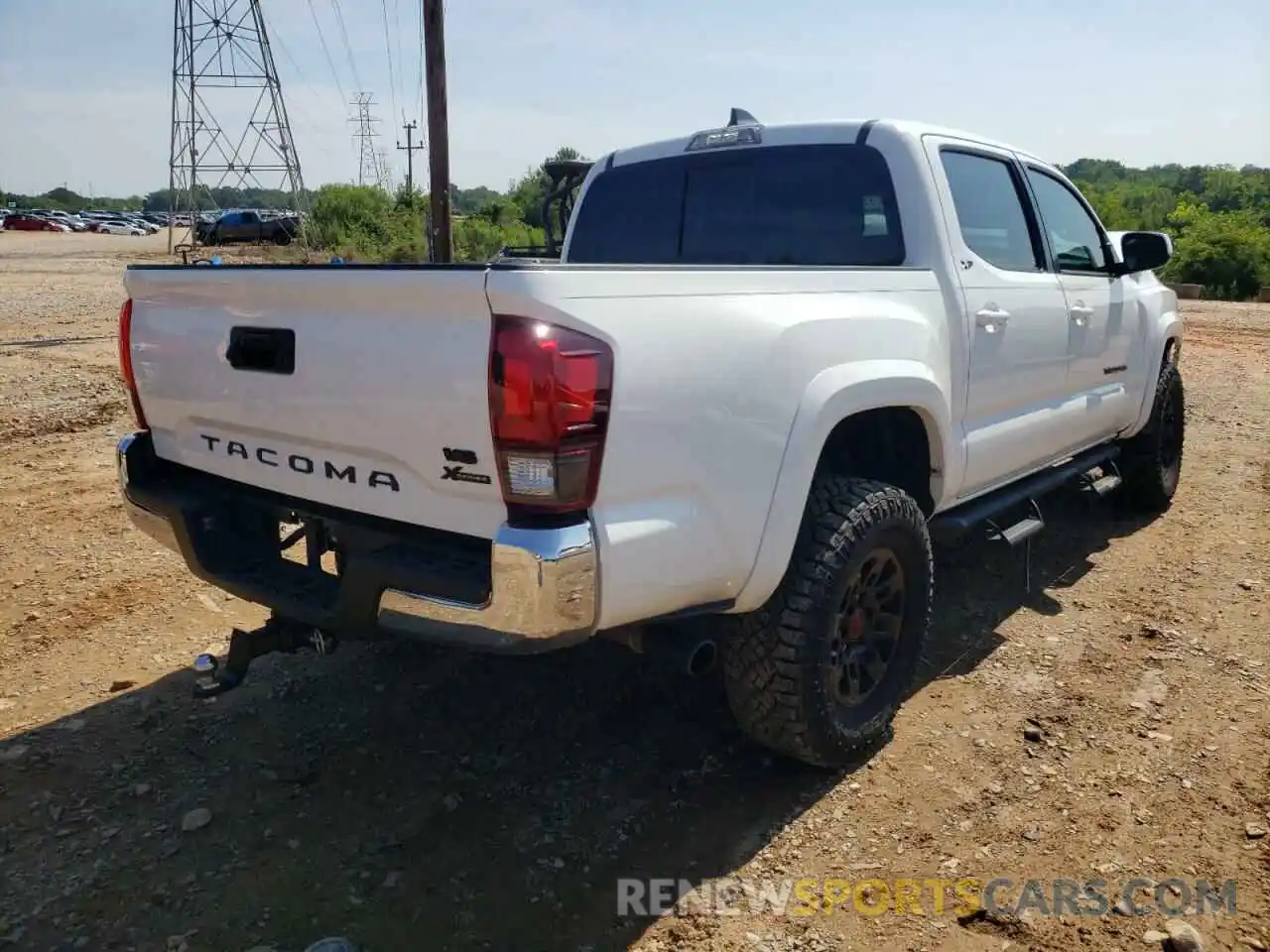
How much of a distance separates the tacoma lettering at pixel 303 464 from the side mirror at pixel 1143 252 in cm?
394

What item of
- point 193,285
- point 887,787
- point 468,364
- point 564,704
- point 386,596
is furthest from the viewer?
point 564,704

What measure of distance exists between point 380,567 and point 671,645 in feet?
2.55

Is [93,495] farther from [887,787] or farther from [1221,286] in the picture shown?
[1221,286]

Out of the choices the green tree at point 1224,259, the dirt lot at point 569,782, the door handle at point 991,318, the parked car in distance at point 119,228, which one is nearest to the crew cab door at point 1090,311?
the door handle at point 991,318

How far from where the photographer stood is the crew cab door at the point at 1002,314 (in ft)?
11.6

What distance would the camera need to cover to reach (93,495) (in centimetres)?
569

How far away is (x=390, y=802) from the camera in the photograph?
2.90 metres

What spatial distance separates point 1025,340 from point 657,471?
223cm

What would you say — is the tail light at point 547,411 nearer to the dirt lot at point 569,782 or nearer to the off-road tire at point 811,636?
the off-road tire at point 811,636

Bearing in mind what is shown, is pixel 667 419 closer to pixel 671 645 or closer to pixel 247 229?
pixel 671 645

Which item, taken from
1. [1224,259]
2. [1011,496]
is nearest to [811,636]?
[1011,496]

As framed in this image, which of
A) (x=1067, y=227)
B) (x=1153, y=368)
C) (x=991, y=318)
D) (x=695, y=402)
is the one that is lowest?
(x=1153, y=368)

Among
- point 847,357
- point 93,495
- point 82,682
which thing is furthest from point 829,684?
point 93,495

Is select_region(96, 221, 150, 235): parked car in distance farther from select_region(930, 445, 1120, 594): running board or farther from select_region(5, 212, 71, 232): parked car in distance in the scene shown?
select_region(930, 445, 1120, 594): running board
